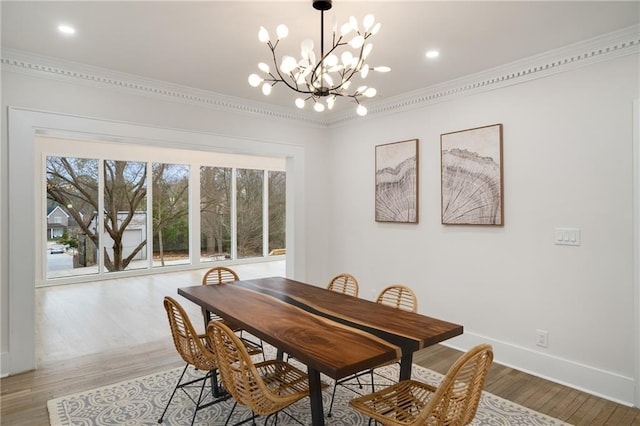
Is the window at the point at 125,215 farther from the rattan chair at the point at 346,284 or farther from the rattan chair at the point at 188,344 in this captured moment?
the rattan chair at the point at 188,344

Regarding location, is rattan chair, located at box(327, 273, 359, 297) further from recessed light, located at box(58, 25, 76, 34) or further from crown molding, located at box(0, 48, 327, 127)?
recessed light, located at box(58, 25, 76, 34)

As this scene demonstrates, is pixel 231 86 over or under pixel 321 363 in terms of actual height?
over

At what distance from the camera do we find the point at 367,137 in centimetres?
472

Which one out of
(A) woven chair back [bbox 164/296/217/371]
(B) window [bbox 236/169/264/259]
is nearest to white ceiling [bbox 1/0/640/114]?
(A) woven chair back [bbox 164/296/217/371]

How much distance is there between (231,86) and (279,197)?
19.0 feet

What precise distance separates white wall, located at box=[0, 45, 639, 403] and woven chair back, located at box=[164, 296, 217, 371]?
1768 mm

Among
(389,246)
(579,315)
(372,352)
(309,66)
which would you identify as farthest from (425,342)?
(389,246)

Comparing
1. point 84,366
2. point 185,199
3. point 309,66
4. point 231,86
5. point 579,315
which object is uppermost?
point 231,86

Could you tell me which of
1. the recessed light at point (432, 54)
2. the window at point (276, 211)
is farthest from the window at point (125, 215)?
the recessed light at point (432, 54)

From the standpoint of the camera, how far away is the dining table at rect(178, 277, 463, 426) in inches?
66.7

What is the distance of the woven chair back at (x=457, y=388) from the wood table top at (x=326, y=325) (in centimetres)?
26

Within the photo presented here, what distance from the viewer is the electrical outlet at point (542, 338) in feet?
10.3

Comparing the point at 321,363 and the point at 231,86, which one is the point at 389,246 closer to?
the point at 231,86

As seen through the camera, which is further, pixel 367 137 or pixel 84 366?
pixel 367 137
